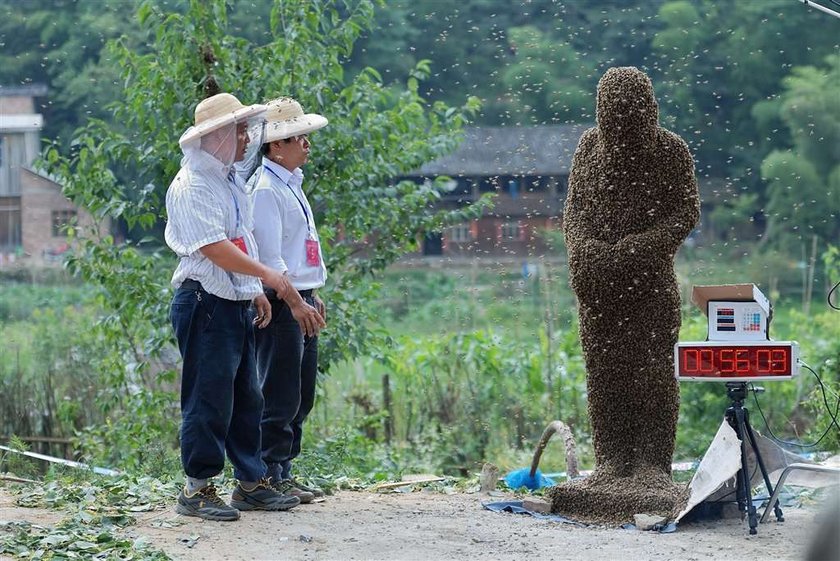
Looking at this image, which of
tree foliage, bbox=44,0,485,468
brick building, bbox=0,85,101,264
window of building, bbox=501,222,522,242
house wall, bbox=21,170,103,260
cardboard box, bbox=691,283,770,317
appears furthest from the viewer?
window of building, bbox=501,222,522,242

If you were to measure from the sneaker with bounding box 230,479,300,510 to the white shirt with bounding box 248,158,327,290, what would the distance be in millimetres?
1083

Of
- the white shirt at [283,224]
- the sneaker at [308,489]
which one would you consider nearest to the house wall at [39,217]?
the sneaker at [308,489]

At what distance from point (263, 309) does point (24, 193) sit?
11.5m

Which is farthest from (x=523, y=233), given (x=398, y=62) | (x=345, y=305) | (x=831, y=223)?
(x=345, y=305)

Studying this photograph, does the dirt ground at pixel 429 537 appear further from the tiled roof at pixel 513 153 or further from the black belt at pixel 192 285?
the tiled roof at pixel 513 153

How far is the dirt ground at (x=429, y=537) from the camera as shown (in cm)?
571

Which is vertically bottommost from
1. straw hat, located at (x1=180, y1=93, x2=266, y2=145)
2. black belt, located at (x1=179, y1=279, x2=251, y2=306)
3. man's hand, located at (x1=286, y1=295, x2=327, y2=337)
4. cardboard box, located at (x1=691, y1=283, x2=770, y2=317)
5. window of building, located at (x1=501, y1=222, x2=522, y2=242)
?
man's hand, located at (x1=286, y1=295, x2=327, y2=337)

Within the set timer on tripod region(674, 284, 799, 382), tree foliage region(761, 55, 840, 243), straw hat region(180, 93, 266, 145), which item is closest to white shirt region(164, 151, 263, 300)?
straw hat region(180, 93, 266, 145)

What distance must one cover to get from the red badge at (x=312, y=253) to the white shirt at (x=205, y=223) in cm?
57

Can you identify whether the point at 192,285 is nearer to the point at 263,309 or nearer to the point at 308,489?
the point at 263,309

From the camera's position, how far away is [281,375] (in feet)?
21.8

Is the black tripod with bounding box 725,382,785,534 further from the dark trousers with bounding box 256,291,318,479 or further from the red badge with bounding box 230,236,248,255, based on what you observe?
the red badge with bounding box 230,236,248,255

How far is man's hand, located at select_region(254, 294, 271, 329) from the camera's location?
627 centimetres

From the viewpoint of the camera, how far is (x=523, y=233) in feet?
64.4
